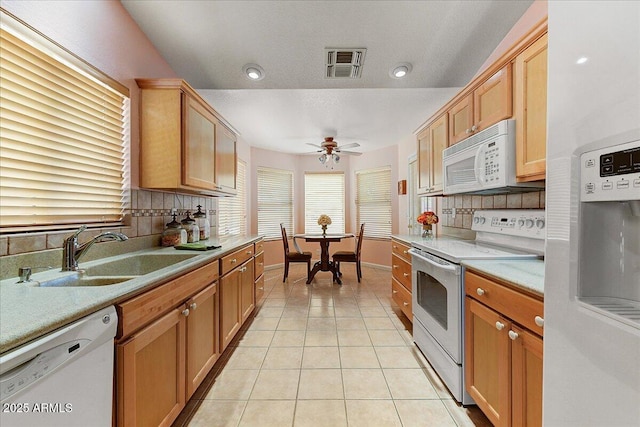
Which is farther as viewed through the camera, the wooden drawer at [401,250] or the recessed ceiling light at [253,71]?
the wooden drawer at [401,250]

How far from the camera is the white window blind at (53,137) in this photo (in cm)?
117

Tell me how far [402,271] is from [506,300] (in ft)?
5.12

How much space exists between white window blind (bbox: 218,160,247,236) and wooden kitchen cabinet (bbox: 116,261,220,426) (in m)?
2.38

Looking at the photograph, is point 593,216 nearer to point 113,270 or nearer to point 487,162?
point 487,162

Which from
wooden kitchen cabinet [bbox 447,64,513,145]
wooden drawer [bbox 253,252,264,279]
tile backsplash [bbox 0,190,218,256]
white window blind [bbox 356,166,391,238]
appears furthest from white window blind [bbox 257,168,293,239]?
wooden kitchen cabinet [bbox 447,64,513,145]

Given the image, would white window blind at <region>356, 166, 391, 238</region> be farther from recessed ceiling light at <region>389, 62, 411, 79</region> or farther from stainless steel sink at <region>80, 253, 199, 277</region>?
stainless steel sink at <region>80, 253, 199, 277</region>

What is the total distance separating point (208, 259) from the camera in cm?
172

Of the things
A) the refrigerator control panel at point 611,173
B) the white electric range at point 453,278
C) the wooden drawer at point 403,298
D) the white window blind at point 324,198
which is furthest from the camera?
the white window blind at point 324,198

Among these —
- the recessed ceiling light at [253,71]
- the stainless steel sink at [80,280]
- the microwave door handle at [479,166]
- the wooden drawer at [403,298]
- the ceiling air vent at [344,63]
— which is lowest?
the wooden drawer at [403,298]

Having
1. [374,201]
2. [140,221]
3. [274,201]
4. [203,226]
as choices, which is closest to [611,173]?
[140,221]

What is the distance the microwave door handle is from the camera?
181 cm

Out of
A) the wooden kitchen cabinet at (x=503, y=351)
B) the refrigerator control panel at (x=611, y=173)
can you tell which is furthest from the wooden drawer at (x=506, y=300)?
the refrigerator control panel at (x=611, y=173)

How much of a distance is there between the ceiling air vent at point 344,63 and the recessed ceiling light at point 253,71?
63 centimetres

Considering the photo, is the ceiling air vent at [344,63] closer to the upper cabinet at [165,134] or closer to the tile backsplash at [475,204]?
the upper cabinet at [165,134]
